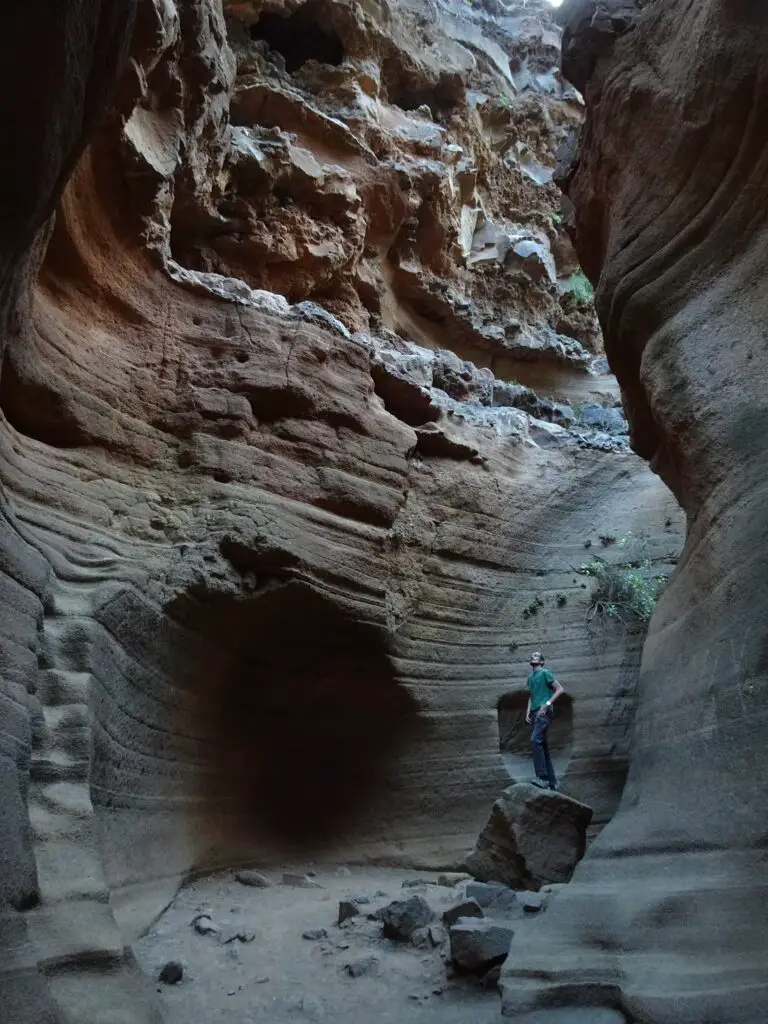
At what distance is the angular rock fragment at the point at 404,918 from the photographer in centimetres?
530

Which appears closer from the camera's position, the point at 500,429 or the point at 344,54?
the point at 500,429

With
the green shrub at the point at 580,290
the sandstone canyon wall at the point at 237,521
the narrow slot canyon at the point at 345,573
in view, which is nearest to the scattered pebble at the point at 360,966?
the narrow slot canyon at the point at 345,573

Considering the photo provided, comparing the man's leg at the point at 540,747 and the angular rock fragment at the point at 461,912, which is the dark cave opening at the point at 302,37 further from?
the angular rock fragment at the point at 461,912

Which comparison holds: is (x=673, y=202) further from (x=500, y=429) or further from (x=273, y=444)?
(x=500, y=429)

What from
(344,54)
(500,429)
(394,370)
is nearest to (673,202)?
(394,370)

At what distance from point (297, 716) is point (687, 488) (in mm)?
4920

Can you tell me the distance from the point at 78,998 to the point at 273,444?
5.60 metres

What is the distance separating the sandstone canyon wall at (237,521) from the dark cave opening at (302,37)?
0.42 meters

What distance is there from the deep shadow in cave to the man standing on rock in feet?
4.58

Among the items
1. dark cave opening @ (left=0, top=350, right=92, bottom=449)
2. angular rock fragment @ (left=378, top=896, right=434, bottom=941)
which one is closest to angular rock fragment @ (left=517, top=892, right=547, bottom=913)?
angular rock fragment @ (left=378, top=896, right=434, bottom=941)

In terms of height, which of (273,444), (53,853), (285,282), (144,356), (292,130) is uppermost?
(292,130)

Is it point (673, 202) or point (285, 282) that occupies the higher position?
point (285, 282)

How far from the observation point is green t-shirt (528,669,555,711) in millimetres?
8219

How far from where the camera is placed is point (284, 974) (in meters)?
4.92
